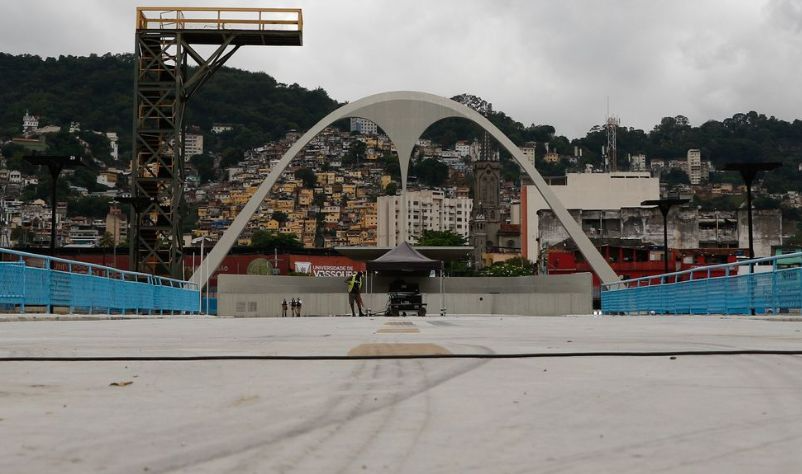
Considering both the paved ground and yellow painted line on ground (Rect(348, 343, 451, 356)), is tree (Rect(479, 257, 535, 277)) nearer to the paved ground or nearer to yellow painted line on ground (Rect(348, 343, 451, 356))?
yellow painted line on ground (Rect(348, 343, 451, 356))

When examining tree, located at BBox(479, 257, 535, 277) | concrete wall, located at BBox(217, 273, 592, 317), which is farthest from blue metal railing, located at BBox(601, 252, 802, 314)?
tree, located at BBox(479, 257, 535, 277)

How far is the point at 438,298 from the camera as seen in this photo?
5697 cm

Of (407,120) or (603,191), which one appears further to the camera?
(603,191)

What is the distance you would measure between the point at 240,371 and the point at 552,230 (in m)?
111

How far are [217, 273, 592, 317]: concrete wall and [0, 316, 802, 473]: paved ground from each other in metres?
48.0

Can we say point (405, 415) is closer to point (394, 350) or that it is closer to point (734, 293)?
point (394, 350)

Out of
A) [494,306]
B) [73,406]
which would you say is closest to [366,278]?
[494,306]

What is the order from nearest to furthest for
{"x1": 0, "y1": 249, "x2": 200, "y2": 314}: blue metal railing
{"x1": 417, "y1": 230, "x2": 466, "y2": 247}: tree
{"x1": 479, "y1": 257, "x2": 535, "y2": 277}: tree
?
{"x1": 0, "y1": 249, "x2": 200, "y2": 314}: blue metal railing → {"x1": 479, "y1": 257, "x2": 535, "y2": 277}: tree → {"x1": 417, "y1": 230, "x2": 466, "y2": 247}: tree

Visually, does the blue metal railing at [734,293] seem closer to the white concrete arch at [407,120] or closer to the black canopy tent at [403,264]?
the black canopy tent at [403,264]

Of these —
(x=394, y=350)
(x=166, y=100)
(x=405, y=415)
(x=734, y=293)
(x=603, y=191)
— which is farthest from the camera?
(x=603, y=191)

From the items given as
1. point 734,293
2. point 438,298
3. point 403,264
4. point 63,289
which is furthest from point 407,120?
point 63,289

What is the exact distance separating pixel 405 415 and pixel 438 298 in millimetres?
52884

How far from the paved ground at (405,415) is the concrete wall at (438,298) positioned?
4797 centimetres

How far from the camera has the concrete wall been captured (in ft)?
179
